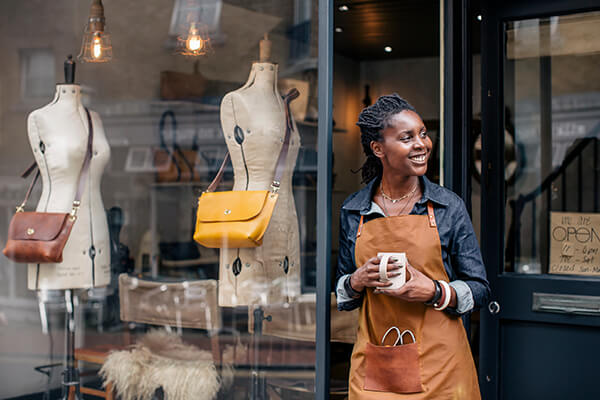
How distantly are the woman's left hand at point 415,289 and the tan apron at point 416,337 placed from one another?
6cm

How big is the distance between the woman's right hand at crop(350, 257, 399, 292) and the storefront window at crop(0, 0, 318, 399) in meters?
0.46

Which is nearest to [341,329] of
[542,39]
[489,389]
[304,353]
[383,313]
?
[304,353]

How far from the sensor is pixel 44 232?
275 cm

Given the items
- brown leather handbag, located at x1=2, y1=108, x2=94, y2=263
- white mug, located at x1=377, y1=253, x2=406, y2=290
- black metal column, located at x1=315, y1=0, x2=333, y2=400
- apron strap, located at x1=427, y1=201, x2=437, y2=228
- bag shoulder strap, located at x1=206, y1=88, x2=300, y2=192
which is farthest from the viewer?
brown leather handbag, located at x1=2, y1=108, x2=94, y2=263

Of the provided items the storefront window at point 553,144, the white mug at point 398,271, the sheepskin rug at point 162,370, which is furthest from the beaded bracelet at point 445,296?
the sheepskin rug at point 162,370

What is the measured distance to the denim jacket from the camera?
1.80 metres

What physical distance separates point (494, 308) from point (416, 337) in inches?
40.0

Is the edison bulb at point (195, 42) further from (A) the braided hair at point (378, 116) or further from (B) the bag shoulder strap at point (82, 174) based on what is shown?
(A) the braided hair at point (378, 116)

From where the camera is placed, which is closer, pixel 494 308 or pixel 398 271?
pixel 398 271

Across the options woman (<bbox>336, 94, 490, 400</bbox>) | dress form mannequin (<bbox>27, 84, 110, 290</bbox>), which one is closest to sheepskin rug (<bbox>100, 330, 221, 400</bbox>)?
dress form mannequin (<bbox>27, 84, 110, 290</bbox>)

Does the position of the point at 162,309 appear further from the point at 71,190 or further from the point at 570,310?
the point at 570,310

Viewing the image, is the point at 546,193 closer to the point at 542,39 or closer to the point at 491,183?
the point at 491,183

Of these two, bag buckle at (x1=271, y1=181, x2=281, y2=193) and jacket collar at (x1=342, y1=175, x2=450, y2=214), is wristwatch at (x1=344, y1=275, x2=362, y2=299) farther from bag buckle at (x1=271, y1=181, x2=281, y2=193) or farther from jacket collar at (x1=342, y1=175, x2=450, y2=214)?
bag buckle at (x1=271, y1=181, x2=281, y2=193)

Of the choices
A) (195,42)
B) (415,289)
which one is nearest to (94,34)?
(195,42)
